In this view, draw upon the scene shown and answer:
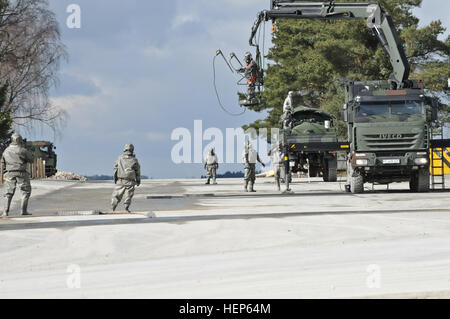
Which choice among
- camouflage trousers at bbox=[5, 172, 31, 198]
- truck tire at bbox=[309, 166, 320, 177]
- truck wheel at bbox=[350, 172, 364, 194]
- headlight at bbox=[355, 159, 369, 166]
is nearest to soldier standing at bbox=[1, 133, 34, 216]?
camouflage trousers at bbox=[5, 172, 31, 198]

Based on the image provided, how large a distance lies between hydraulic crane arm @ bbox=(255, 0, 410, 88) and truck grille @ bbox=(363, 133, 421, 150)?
2.36 metres

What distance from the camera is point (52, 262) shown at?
9203mm

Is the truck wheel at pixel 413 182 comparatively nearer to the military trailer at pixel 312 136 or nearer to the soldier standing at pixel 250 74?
the military trailer at pixel 312 136

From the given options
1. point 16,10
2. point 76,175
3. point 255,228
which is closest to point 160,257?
point 255,228

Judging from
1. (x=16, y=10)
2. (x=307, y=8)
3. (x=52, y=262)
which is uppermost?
(x=16, y=10)

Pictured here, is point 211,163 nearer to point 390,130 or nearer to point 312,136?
point 312,136

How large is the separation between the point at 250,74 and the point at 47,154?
136ft

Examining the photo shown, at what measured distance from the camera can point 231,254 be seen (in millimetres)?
9547

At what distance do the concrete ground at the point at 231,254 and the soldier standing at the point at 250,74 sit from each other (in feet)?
15.9

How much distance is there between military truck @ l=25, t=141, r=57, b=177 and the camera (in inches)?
2288

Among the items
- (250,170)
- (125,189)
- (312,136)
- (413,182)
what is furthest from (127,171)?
(312,136)

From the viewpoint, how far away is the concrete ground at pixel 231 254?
6.92 metres
